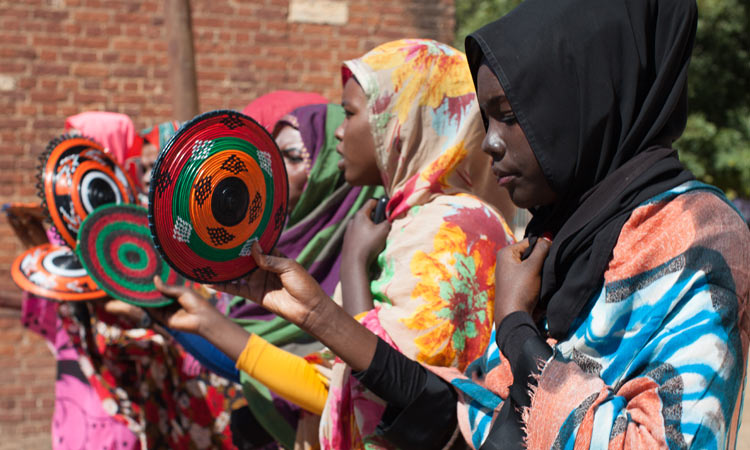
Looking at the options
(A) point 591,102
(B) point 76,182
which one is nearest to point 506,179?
(A) point 591,102

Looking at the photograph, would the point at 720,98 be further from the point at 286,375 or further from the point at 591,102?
the point at 591,102

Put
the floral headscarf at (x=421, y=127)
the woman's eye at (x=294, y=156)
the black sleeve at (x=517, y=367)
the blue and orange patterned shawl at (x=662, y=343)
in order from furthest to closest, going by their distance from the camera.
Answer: the woman's eye at (x=294, y=156), the floral headscarf at (x=421, y=127), the black sleeve at (x=517, y=367), the blue and orange patterned shawl at (x=662, y=343)

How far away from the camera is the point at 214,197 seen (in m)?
1.79

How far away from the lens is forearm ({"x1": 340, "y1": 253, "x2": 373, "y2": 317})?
7.24ft

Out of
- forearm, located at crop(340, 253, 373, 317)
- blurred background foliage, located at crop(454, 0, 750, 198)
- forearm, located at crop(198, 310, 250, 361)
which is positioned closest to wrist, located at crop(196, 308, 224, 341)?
forearm, located at crop(198, 310, 250, 361)

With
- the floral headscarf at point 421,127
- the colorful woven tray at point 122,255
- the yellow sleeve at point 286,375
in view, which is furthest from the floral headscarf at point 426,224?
the colorful woven tray at point 122,255

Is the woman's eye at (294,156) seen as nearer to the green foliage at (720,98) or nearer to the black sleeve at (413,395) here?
the black sleeve at (413,395)

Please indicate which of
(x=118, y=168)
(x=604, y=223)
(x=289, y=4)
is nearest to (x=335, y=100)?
(x=289, y=4)

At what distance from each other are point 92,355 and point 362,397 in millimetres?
2169

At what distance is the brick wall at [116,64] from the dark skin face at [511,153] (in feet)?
14.7

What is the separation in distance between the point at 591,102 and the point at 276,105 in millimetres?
2494

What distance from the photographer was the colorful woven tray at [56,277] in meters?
3.22

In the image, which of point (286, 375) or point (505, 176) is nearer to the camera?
point (505, 176)

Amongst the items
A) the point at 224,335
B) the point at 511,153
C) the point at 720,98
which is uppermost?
the point at 511,153
